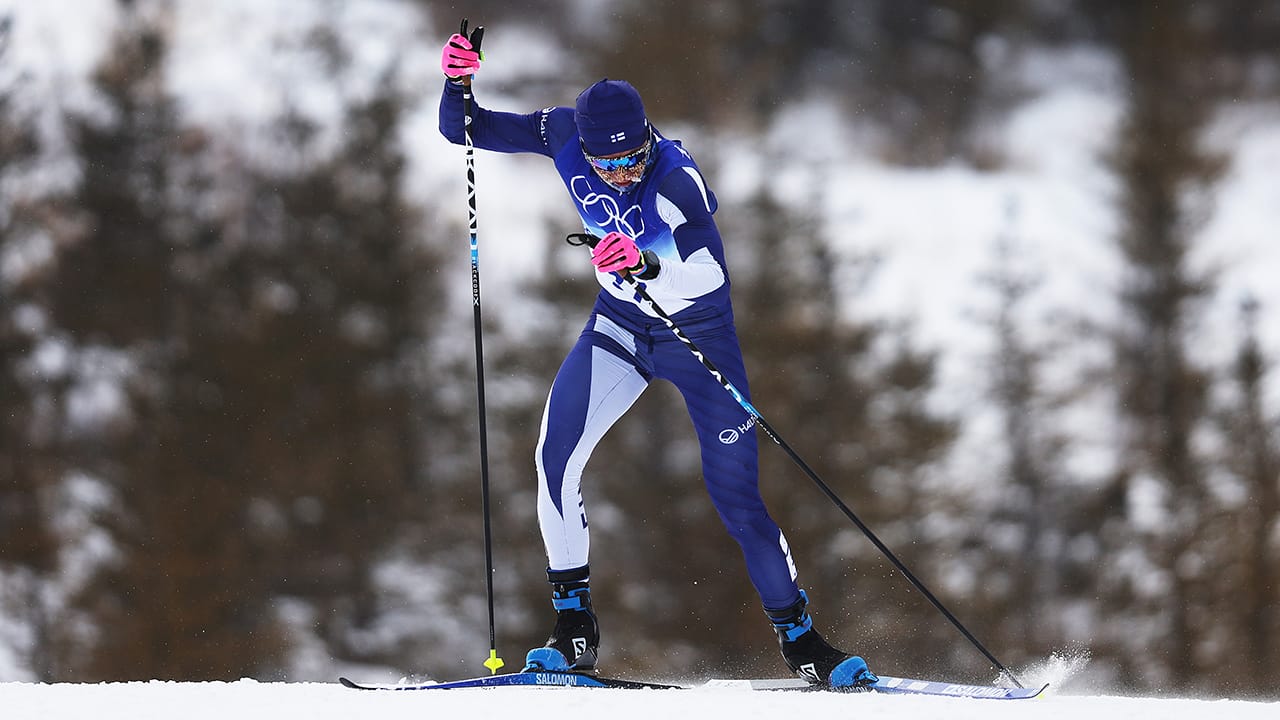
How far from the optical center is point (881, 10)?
107 feet

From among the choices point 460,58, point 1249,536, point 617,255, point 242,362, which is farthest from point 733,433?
point 1249,536

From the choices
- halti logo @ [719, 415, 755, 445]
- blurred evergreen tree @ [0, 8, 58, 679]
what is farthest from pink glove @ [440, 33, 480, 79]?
blurred evergreen tree @ [0, 8, 58, 679]

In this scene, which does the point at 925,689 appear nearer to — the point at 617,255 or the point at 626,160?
the point at 617,255

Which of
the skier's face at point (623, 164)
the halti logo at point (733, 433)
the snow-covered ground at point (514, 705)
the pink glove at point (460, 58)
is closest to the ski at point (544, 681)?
the snow-covered ground at point (514, 705)

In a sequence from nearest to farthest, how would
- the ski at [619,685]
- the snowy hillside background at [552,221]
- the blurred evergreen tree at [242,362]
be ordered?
the ski at [619,685], the blurred evergreen tree at [242,362], the snowy hillside background at [552,221]

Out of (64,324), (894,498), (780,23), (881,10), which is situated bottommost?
(894,498)

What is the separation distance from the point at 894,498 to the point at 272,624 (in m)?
9.38

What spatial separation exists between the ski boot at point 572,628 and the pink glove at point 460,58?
1704mm

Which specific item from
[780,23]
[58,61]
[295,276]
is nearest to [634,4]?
[780,23]

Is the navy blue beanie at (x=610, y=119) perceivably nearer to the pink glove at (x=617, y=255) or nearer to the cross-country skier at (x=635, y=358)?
the cross-country skier at (x=635, y=358)

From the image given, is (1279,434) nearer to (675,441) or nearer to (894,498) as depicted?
(894,498)

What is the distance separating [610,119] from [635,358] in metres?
0.83

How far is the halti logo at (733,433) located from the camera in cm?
425

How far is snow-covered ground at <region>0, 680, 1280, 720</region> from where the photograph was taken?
334 cm
